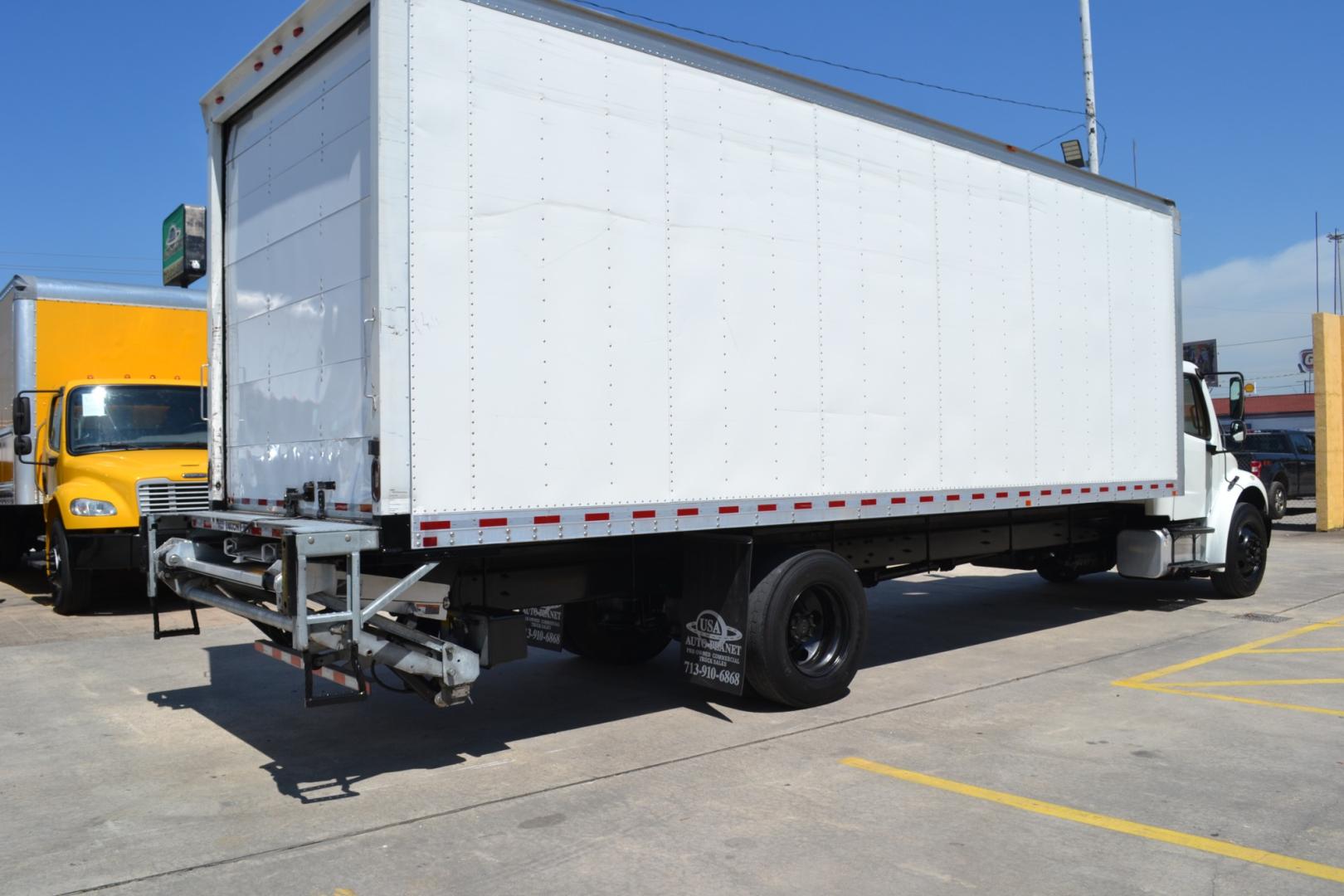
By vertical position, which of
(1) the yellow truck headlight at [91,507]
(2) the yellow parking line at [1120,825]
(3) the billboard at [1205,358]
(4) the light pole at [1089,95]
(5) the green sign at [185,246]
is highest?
(4) the light pole at [1089,95]

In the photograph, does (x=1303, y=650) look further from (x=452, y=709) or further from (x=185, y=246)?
(x=185, y=246)

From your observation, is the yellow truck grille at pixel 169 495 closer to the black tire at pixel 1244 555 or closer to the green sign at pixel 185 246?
the green sign at pixel 185 246

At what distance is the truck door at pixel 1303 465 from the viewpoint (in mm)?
24969

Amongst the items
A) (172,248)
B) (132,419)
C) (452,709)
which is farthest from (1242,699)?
(172,248)

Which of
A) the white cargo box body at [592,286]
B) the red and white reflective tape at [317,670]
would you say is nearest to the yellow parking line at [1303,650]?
the white cargo box body at [592,286]

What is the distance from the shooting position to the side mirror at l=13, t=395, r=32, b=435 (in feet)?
36.0

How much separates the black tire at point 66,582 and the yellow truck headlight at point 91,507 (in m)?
0.36

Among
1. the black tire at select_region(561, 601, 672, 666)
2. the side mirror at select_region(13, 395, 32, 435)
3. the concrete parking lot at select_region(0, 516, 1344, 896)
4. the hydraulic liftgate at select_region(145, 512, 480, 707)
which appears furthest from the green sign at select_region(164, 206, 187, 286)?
the hydraulic liftgate at select_region(145, 512, 480, 707)

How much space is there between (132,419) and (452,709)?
7067mm

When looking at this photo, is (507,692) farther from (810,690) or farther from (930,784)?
(930,784)

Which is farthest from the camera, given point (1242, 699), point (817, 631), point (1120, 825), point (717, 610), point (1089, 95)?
point (1089, 95)

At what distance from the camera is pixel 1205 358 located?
12867 mm

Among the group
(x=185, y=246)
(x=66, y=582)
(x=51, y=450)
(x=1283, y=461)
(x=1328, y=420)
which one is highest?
(x=185, y=246)

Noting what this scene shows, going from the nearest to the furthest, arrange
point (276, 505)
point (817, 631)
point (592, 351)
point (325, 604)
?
point (325, 604)
point (592, 351)
point (276, 505)
point (817, 631)
